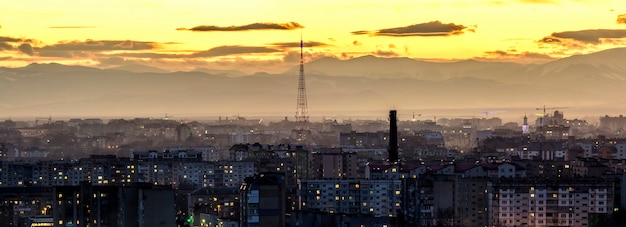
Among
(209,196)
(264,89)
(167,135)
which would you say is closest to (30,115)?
(264,89)

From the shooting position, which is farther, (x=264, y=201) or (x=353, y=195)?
(x=353, y=195)

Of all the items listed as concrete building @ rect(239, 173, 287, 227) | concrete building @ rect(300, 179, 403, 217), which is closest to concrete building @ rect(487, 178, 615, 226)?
concrete building @ rect(300, 179, 403, 217)

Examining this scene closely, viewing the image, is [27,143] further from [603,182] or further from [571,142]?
[603,182]

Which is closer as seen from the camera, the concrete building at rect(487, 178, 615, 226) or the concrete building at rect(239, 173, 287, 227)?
the concrete building at rect(239, 173, 287, 227)

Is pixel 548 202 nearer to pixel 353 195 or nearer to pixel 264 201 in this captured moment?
pixel 353 195

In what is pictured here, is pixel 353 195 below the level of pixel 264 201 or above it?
below

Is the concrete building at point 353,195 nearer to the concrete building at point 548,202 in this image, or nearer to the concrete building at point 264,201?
the concrete building at point 548,202

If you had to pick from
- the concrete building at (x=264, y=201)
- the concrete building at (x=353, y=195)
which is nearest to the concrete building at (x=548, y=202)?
the concrete building at (x=353, y=195)

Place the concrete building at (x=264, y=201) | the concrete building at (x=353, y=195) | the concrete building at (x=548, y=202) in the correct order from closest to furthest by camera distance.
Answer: the concrete building at (x=264, y=201) < the concrete building at (x=548, y=202) < the concrete building at (x=353, y=195)

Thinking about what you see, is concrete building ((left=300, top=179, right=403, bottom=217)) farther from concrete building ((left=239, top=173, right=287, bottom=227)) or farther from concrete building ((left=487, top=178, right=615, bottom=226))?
concrete building ((left=239, top=173, right=287, bottom=227))

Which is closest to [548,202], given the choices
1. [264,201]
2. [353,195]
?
[353,195]

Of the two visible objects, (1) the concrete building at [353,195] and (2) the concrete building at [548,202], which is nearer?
(2) the concrete building at [548,202]
